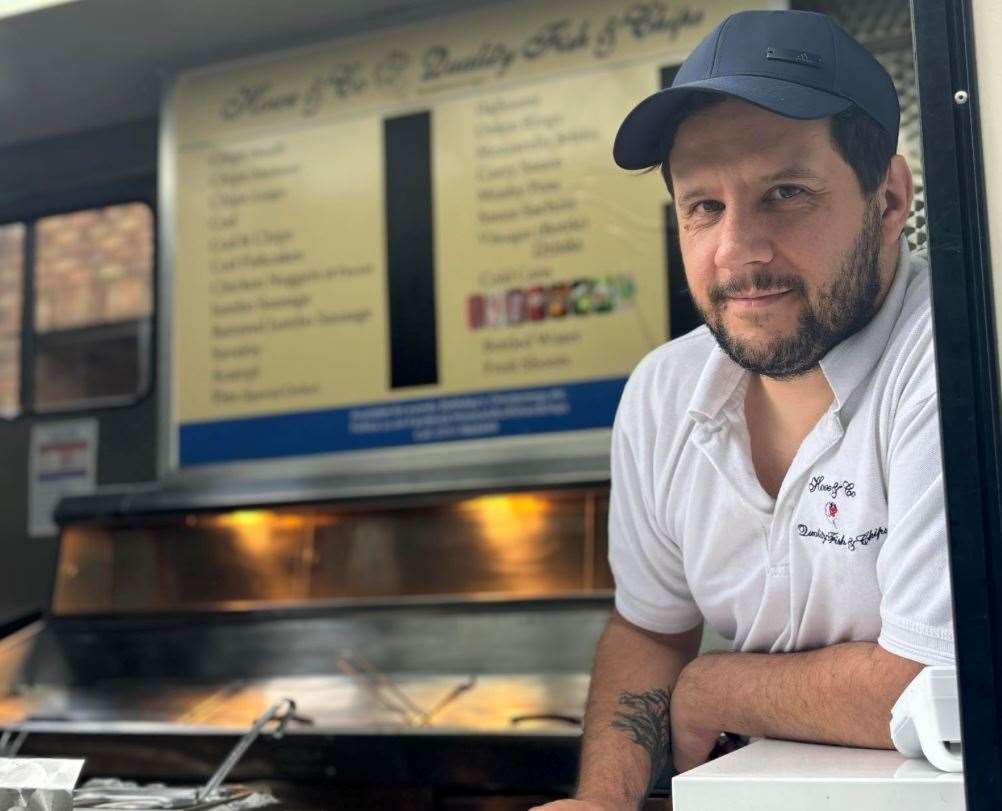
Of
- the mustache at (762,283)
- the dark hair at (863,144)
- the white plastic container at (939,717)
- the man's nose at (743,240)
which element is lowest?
the white plastic container at (939,717)

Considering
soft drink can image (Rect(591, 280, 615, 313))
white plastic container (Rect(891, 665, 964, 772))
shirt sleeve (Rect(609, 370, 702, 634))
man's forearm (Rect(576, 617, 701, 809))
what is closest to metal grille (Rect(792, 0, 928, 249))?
soft drink can image (Rect(591, 280, 615, 313))

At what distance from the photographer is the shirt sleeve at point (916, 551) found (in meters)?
1.38

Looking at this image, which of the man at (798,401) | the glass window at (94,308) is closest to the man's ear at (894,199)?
the man at (798,401)

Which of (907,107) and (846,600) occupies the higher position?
(907,107)

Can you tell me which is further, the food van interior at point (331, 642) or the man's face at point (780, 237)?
the food van interior at point (331, 642)

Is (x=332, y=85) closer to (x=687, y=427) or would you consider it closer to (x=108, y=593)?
(x=108, y=593)

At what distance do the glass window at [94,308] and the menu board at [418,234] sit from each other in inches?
18.6

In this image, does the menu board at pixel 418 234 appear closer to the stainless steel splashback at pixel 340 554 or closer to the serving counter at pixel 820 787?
the stainless steel splashback at pixel 340 554

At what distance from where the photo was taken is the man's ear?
→ 1599 millimetres

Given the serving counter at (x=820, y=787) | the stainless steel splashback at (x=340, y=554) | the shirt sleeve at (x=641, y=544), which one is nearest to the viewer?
the serving counter at (x=820, y=787)

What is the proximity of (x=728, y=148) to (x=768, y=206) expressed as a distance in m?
0.09

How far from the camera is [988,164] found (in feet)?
3.94

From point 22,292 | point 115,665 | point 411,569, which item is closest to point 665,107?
point 411,569

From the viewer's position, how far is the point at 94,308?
4.65 m
